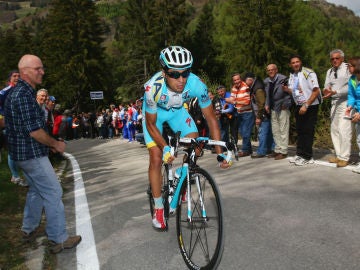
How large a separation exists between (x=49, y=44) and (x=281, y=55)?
32768mm

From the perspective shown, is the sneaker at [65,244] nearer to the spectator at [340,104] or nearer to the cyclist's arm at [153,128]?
the cyclist's arm at [153,128]

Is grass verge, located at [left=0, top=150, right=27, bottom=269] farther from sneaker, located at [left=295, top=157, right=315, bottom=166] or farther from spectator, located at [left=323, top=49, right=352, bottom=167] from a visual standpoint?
spectator, located at [left=323, top=49, right=352, bottom=167]

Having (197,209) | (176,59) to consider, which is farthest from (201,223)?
(176,59)

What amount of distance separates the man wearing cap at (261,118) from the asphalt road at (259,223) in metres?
1.54

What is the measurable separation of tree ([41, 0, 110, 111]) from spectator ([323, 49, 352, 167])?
4735 centimetres

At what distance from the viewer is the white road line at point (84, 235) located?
3836 mm

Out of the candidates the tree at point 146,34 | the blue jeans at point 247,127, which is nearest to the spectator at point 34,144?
the blue jeans at point 247,127

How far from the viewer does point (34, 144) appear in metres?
4.04

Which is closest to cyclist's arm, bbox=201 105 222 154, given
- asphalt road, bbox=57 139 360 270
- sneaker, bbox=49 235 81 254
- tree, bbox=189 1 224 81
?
asphalt road, bbox=57 139 360 270

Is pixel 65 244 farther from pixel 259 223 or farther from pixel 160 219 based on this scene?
pixel 259 223

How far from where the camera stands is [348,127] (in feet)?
23.6

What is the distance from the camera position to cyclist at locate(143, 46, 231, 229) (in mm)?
3910

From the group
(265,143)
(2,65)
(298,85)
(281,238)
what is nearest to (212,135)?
(281,238)

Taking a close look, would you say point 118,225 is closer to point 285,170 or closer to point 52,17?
point 285,170
